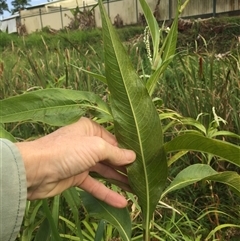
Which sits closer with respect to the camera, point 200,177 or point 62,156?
Answer: point 62,156

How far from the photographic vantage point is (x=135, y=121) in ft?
2.68

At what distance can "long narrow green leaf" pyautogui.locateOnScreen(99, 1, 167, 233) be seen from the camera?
772 mm

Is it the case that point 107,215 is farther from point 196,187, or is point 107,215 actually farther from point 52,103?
point 196,187

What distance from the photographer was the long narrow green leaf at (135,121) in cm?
77

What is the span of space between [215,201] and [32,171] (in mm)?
926

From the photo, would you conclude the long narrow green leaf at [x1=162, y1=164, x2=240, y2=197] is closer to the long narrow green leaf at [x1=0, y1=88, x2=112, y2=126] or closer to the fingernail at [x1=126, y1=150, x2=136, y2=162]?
the fingernail at [x1=126, y1=150, x2=136, y2=162]

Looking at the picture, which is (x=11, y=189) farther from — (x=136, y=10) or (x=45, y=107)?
(x=136, y=10)

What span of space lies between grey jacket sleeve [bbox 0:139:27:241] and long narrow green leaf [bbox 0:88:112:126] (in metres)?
0.12

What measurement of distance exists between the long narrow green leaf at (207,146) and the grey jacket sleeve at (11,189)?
0.30m

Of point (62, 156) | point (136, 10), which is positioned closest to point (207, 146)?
point (62, 156)

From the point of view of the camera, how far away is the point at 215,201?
152cm

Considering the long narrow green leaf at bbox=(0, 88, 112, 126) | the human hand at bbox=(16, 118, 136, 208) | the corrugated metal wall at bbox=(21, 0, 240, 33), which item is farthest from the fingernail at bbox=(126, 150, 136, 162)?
the corrugated metal wall at bbox=(21, 0, 240, 33)

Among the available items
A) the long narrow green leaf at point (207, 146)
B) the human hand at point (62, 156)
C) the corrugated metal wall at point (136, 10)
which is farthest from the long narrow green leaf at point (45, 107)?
the corrugated metal wall at point (136, 10)

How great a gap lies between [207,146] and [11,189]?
0.37 m
